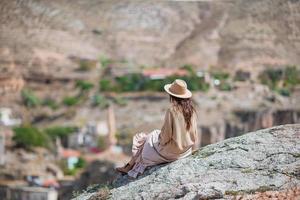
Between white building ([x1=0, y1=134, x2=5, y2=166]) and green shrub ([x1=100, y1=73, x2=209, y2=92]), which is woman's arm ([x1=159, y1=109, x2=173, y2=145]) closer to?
white building ([x1=0, y1=134, x2=5, y2=166])

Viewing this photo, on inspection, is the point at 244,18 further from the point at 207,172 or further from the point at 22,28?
the point at 207,172

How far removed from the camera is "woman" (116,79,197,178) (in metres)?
8.76

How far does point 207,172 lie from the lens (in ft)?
27.2

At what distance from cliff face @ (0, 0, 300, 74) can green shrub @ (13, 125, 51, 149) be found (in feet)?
41.2

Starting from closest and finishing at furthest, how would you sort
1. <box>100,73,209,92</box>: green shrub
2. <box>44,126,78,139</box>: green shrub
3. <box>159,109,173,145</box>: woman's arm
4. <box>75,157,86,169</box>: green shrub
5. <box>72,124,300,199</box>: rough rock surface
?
1. <box>72,124,300,199</box>: rough rock surface
2. <box>159,109,173,145</box>: woman's arm
3. <box>75,157,86,169</box>: green shrub
4. <box>44,126,78,139</box>: green shrub
5. <box>100,73,209,92</box>: green shrub

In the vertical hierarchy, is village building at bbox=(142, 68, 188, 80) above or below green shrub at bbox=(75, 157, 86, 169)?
above

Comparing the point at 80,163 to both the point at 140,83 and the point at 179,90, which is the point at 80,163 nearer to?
the point at 140,83

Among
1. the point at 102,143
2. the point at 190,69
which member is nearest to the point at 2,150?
the point at 102,143

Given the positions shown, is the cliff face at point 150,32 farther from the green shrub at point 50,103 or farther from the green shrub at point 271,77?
the green shrub at point 50,103

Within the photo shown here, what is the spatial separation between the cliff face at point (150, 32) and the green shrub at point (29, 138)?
41.2 feet

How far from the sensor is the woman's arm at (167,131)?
875cm

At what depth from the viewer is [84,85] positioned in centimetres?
6950

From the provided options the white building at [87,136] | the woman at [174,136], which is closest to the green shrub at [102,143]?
the white building at [87,136]

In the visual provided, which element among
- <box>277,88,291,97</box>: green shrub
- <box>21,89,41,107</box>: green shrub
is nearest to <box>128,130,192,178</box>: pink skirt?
<box>277,88,291,97</box>: green shrub
